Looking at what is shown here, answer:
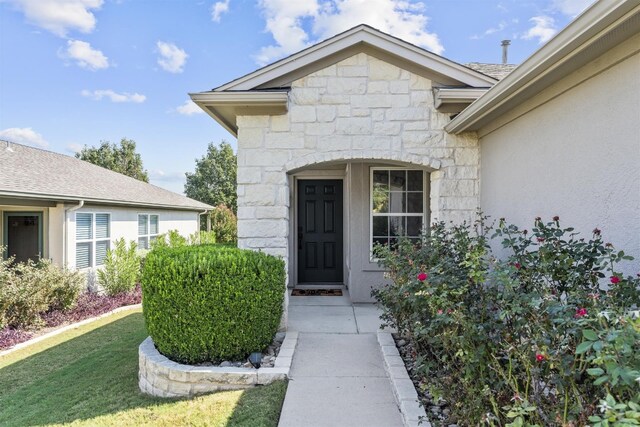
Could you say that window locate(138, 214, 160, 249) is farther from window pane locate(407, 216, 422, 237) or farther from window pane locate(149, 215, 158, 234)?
window pane locate(407, 216, 422, 237)

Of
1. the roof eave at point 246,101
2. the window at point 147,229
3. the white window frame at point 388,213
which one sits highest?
the roof eave at point 246,101

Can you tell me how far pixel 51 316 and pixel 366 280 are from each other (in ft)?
21.6

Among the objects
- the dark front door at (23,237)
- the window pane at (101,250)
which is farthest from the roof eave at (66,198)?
the dark front door at (23,237)

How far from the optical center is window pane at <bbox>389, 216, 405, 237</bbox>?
7023mm

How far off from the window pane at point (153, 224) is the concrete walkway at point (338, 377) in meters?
9.09

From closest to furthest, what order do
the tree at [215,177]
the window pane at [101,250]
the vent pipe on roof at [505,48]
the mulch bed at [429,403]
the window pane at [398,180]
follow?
the mulch bed at [429,403]
the window pane at [398,180]
the window pane at [101,250]
the vent pipe on roof at [505,48]
the tree at [215,177]

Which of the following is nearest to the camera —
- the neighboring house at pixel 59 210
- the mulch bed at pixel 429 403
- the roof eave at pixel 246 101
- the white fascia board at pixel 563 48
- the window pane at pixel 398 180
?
the white fascia board at pixel 563 48

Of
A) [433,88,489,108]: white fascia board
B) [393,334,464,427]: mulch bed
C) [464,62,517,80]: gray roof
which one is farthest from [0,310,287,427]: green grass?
[464,62,517,80]: gray roof

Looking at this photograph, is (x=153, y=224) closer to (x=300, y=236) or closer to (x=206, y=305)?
(x=300, y=236)

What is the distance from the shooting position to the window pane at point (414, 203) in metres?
6.97

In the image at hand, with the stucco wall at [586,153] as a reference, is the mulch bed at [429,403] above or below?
below

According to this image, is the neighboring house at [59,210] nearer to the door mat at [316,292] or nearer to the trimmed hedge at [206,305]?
the trimmed hedge at [206,305]

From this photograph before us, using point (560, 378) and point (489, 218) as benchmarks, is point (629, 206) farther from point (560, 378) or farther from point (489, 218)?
point (489, 218)

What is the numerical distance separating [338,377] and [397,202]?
392cm
